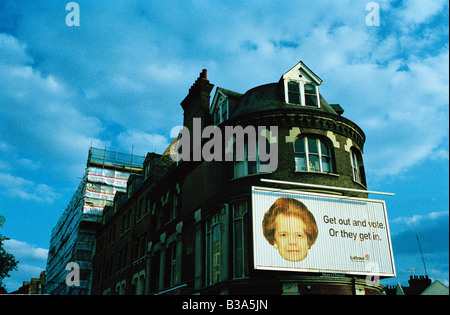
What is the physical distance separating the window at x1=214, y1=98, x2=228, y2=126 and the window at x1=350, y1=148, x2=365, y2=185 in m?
7.56

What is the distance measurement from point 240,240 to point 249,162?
4012 millimetres

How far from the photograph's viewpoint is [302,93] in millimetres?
21359

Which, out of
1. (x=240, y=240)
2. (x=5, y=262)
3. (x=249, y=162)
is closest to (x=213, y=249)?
(x=240, y=240)

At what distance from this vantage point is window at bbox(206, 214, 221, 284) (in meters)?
19.3

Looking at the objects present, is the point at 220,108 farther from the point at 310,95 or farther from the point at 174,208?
the point at 174,208

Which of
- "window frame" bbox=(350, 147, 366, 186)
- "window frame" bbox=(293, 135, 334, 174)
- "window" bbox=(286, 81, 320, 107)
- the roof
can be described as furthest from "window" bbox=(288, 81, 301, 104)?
"window frame" bbox=(350, 147, 366, 186)

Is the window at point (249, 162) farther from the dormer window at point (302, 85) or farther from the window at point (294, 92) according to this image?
the dormer window at point (302, 85)

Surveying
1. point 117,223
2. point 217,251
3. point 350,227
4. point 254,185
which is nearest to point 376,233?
point 350,227

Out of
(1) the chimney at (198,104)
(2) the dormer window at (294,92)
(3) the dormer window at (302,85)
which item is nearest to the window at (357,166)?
(3) the dormer window at (302,85)

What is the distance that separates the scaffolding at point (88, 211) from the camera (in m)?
47.4
